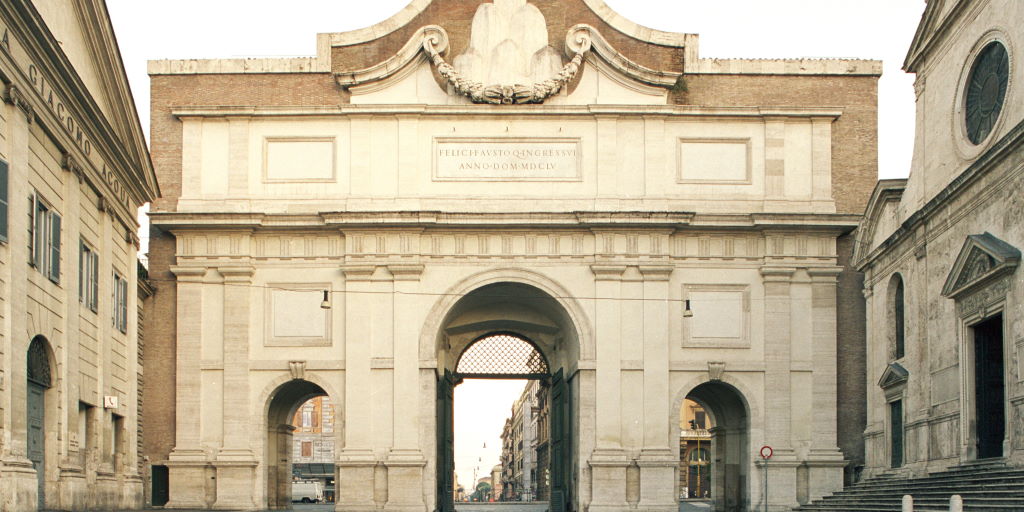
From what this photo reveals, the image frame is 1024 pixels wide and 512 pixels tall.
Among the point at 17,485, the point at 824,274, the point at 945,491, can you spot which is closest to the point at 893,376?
the point at 824,274

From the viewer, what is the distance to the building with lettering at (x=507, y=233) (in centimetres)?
3897

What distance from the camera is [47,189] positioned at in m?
25.7

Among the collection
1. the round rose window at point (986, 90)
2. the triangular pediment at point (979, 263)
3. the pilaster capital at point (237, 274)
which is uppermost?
the round rose window at point (986, 90)

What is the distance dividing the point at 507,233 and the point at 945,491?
17129 millimetres

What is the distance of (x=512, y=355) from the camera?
46.5m

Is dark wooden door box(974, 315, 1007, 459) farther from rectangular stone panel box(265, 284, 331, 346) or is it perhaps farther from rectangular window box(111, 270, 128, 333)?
rectangular window box(111, 270, 128, 333)

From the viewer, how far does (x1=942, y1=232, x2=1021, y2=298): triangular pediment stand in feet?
80.7

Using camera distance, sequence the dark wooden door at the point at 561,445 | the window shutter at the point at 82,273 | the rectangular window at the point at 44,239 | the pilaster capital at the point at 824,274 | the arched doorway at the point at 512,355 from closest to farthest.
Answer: the rectangular window at the point at 44,239 < the window shutter at the point at 82,273 < the pilaster capital at the point at 824,274 < the arched doorway at the point at 512,355 < the dark wooden door at the point at 561,445

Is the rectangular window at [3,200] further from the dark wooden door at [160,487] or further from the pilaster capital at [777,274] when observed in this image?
the pilaster capital at [777,274]

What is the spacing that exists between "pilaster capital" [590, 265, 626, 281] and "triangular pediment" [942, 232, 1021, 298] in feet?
40.0

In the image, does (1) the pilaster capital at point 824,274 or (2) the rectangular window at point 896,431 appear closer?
(2) the rectangular window at point 896,431

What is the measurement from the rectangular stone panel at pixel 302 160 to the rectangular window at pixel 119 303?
6876 millimetres

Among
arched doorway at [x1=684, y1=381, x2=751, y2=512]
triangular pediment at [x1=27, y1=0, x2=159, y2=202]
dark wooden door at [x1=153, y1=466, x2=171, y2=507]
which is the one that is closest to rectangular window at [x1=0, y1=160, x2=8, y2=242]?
triangular pediment at [x1=27, y1=0, x2=159, y2=202]

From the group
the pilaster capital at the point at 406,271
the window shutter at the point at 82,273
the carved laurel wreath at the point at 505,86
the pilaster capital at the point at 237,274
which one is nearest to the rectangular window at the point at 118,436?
the window shutter at the point at 82,273
